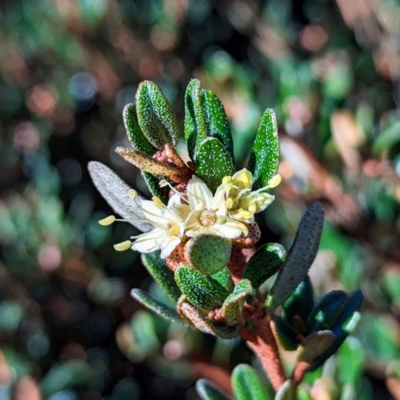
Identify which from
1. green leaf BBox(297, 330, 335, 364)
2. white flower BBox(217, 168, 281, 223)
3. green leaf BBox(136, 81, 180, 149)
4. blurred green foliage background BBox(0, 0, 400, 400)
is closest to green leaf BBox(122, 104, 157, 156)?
green leaf BBox(136, 81, 180, 149)

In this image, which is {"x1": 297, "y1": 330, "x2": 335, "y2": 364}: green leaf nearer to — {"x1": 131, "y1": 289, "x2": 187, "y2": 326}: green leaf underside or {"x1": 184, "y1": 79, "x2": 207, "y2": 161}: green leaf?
{"x1": 131, "y1": 289, "x2": 187, "y2": 326}: green leaf underside

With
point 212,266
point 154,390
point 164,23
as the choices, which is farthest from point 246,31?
point 212,266

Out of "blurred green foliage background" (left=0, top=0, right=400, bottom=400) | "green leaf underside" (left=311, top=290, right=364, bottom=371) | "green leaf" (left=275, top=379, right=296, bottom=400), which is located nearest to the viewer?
"green leaf" (left=275, top=379, right=296, bottom=400)

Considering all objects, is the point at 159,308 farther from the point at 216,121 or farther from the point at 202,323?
the point at 216,121

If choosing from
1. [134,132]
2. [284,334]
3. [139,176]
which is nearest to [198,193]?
→ [134,132]

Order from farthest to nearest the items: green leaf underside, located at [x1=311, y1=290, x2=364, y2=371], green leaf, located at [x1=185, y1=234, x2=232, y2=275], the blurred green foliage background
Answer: the blurred green foliage background → green leaf underside, located at [x1=311, y1=290, x2=364, y2=371] → green leaf, located at [x1=185, y1=234, x2=232, y2=275]

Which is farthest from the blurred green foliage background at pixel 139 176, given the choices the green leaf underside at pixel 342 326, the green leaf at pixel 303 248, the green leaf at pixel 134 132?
the green leaf at pixel 134 132

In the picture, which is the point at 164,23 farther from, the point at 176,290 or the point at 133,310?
the point at 176,290
